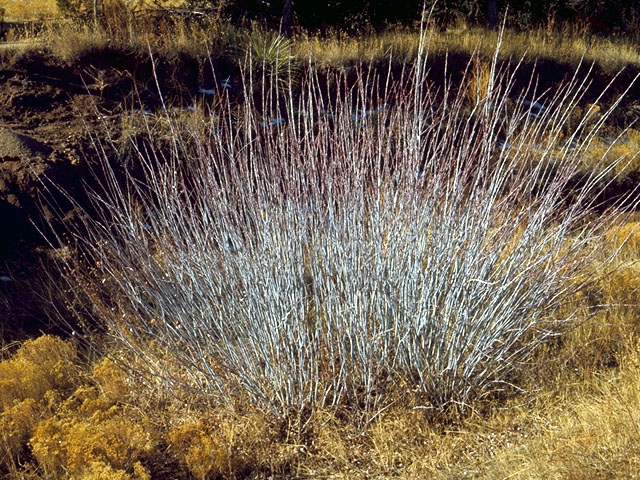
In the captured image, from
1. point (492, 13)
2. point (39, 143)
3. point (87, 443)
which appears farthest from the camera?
point (492, 13)

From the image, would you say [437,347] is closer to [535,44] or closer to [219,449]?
[219,449]

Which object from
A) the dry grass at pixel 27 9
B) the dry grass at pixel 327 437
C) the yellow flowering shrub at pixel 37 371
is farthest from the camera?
the dry grass at pixel 27 9

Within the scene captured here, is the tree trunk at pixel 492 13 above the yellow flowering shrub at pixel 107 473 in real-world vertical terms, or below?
above

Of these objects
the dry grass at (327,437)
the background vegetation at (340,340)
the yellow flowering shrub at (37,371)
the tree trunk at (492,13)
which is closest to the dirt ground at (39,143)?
the yellow flowering shrub at (37,371)

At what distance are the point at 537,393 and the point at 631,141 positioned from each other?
285 inches

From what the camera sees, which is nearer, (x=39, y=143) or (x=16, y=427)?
(x=16, y=427)

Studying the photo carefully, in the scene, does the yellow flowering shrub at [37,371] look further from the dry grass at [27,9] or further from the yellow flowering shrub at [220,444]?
the dry grass at [27,9]

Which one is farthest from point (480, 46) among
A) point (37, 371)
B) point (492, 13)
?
point (37, 371)

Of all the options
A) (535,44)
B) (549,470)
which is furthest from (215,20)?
(549,470)

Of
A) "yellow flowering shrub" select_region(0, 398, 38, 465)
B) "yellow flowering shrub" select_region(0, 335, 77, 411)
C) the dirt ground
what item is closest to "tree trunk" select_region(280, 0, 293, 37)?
the dirt ground

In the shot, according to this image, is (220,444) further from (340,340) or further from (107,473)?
(340,340)

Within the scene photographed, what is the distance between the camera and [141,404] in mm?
4297

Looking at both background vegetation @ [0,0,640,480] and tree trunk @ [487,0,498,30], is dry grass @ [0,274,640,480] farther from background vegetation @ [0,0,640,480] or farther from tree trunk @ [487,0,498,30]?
tree trunk @ [487,0,498,30]

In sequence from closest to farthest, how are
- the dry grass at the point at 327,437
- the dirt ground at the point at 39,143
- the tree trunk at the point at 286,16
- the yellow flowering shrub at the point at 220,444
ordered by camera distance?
the dry grass at the point at 327,437, the yellow flowering shrub at the point at 220,444, the dirt ground at the point at 39,143, the tree trunk at the point at 286,16
